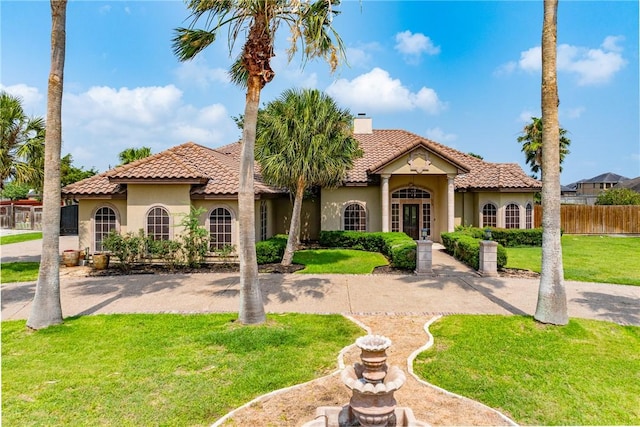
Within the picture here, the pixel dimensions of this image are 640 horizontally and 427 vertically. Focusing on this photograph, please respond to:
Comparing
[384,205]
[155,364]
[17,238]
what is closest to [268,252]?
[384,205]

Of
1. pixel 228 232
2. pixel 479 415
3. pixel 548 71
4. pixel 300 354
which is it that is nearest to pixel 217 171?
pixel 228 232

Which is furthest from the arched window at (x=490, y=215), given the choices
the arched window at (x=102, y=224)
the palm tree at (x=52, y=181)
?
the palm tree at (x=52, y=181)

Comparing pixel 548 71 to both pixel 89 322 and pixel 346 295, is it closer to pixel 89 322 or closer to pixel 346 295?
pixel 346 295

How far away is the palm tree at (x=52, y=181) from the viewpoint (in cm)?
785

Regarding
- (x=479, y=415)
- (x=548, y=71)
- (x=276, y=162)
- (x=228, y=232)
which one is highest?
(x=548, y=71)

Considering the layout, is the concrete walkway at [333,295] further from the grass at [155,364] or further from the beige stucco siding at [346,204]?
the beige stucco siding at [346,204]

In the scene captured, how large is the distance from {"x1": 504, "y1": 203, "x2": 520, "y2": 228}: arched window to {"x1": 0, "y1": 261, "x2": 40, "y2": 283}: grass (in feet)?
74.8

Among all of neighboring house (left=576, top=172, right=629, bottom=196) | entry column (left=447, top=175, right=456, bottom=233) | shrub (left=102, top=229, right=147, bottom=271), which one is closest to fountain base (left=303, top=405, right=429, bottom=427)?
shrub (left=102, top=229, right=147, bottom=271)

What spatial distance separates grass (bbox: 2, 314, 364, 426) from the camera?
4.73 m

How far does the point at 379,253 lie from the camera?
18.0m

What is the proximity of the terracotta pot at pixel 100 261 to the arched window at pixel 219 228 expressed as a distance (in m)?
4.03

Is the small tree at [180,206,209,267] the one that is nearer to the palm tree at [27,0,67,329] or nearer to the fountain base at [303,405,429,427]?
the palm tree at [27,0,67,329]

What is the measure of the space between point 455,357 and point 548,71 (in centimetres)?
631

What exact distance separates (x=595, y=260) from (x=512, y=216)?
597cm
